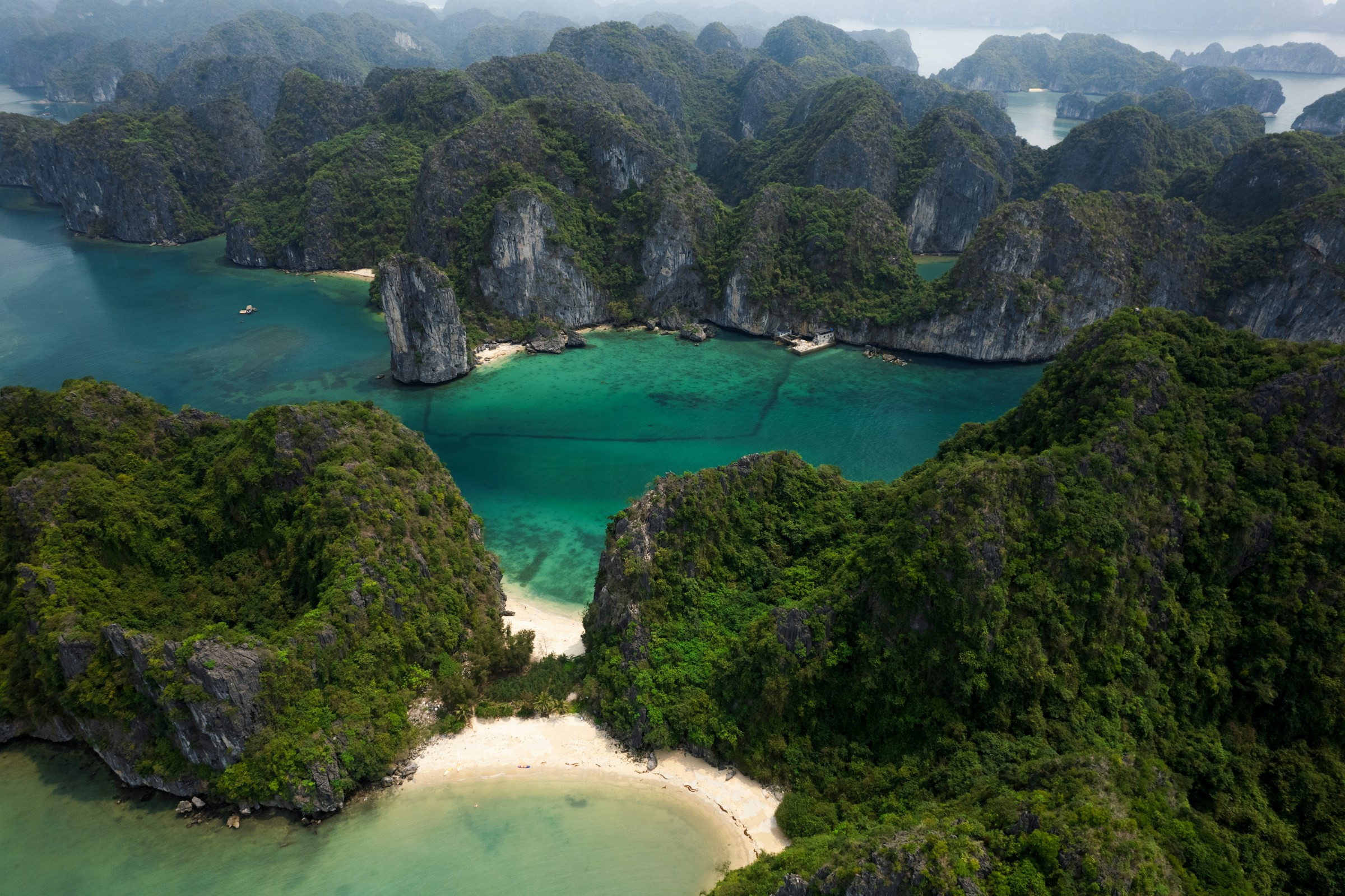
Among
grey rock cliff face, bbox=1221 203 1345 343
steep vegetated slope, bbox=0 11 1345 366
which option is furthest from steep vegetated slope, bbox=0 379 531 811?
grey rock cliff face, bbox=1221 203 1345 343

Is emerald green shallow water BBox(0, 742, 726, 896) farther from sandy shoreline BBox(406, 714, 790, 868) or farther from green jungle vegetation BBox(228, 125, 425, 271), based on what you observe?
green jungle vegetation BBox(228, 125, 425, 271)

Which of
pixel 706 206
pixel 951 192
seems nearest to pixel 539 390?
pixel 706 206

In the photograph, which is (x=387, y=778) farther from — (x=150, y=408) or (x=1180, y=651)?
(x=1180, y=651)

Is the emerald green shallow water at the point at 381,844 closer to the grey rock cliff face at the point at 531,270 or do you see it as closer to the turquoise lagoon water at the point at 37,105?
the grey rock cliff face at the point at 531,270

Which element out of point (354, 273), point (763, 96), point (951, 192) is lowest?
point (354, 273)

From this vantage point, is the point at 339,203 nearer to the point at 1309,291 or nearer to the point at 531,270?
the point at 531,270

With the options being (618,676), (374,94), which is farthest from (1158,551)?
(374,94)
